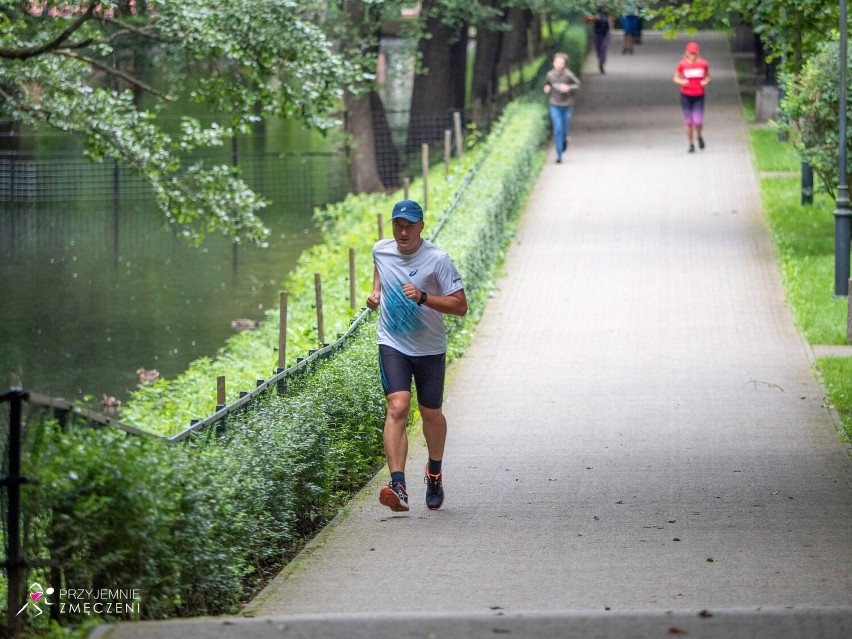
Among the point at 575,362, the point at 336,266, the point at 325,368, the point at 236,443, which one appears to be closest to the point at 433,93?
the point at 336,266

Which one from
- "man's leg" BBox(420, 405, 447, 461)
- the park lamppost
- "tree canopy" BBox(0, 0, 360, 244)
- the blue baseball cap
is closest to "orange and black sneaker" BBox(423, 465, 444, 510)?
"man's leg" BBox(420, 405, 447, 461)

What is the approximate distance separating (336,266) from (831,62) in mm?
7614

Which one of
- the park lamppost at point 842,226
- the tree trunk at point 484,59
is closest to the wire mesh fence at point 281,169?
the tree trunk at point 484,59

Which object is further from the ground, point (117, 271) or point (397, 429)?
point (397, 429)

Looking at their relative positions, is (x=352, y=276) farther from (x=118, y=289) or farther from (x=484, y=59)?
(x=484, y=59)

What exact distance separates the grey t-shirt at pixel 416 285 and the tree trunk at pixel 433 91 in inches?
966

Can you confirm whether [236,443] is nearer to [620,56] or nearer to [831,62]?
[831,62]

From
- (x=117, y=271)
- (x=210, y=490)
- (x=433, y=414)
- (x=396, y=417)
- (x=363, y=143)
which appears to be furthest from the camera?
(x=363, y=143)

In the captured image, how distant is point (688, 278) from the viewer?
18250mm

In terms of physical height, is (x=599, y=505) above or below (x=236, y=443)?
below

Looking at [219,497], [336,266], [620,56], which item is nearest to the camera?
[219,497]

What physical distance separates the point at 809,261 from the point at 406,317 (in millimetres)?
11531

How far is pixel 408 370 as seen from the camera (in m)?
8.43

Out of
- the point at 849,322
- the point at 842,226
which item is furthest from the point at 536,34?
the point at 849,322
